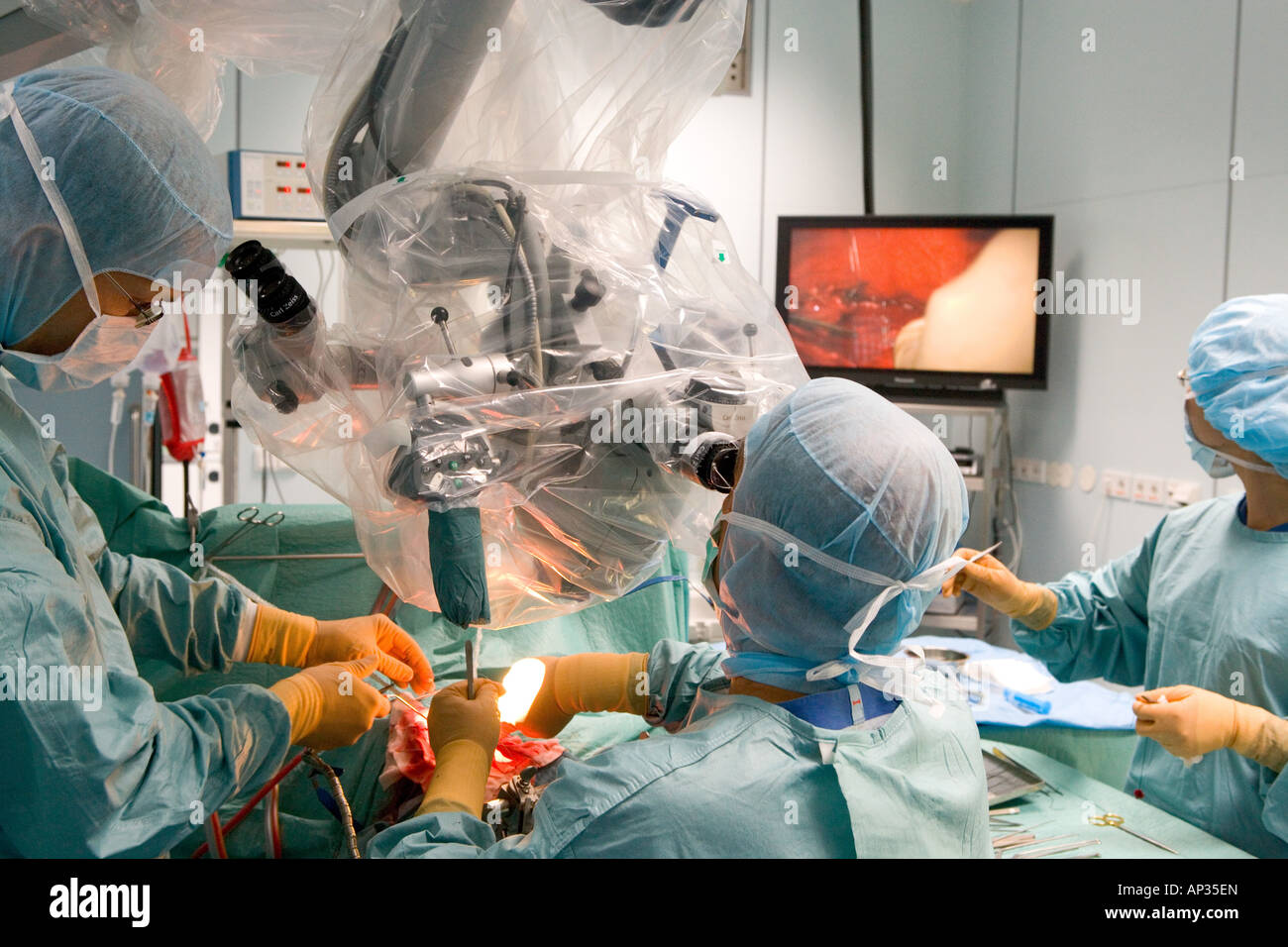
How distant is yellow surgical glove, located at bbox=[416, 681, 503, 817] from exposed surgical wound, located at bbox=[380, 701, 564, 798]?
8.2 inches

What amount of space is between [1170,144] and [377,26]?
3057 millimetres

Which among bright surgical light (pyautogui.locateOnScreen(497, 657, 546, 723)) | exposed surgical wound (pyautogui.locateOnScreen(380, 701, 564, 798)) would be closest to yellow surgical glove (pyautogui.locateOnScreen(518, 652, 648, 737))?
bright surgical light (pyautogui.locateOnScreen(497, 657, 546, 723))

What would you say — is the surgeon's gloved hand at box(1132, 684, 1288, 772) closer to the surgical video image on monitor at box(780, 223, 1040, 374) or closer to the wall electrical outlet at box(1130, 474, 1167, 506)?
the wall electrical outlet at box(1130, 474, 1167, 506)

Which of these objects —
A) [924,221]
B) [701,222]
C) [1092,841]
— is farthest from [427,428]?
[924,221]

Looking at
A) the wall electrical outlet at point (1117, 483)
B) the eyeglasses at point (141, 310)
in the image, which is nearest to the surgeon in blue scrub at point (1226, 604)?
the eyeglasses at point (141, 310)

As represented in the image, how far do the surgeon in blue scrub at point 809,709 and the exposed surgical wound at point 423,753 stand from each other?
1.15 feet

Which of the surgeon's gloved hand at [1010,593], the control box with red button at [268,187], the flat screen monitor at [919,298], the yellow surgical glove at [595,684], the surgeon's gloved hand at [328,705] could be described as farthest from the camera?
the flat screen monitor at [919,298]

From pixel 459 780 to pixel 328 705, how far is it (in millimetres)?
230

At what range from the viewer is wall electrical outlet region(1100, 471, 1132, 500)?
3490mm

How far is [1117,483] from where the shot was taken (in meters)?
3.54

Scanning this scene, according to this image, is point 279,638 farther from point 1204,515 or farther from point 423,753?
point 1204,515

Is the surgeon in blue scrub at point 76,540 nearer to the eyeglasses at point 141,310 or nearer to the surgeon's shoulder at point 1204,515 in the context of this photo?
the eyeglasses at point 141,310

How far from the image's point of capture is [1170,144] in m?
3.26

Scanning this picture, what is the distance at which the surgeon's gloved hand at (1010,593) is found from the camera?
1.89m
